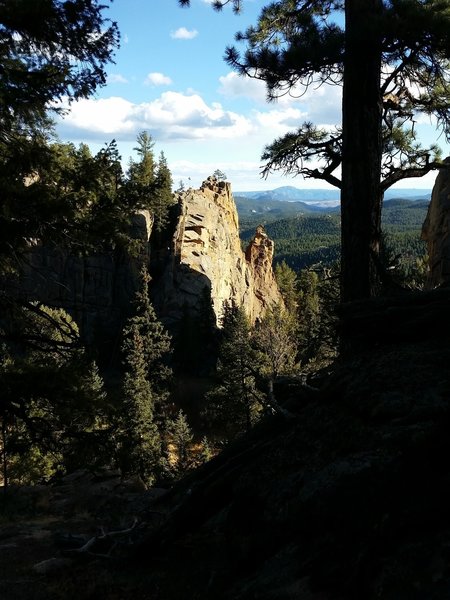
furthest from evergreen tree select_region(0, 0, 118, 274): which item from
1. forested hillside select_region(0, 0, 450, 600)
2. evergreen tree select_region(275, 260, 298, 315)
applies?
evergreen tree select_region(275, 260, 298, 315)

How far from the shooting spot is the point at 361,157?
21.3 feet

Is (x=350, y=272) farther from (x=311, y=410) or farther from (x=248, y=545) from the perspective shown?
(x=248, y=545)

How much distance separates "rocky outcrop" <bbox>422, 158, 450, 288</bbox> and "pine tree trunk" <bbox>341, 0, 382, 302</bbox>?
1686 cm

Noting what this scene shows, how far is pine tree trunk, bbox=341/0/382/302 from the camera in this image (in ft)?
20.9

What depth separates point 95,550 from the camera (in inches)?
231

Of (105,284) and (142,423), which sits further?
(105,284)

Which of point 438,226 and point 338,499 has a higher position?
point 438,226

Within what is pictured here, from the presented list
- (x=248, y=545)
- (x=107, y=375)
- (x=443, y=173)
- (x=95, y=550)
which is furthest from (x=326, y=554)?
(x=107, y=375)

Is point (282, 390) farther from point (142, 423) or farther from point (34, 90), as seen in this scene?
point (142, 423)

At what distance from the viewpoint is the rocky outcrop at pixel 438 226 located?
22750 mm

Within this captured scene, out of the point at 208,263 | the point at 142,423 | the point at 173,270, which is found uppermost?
the point at 208,263

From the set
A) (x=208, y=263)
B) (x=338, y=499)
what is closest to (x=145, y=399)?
(x=208, y=263)

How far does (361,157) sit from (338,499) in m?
4.59

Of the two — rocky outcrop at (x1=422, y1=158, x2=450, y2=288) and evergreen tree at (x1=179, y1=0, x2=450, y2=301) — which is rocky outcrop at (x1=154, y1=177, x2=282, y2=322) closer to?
rocky outcrop at (x1=422, y1=158, x2=450, y2=288)
